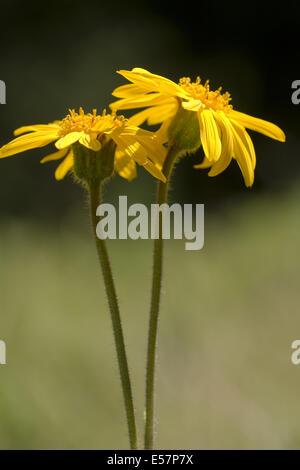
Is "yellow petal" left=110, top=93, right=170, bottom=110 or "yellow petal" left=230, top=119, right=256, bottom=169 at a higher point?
"yellow petal" left=110, top=93, right=170, bottom=110

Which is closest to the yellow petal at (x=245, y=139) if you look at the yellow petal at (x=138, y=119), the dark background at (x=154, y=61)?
the yellow petal at (x=138, y=119)

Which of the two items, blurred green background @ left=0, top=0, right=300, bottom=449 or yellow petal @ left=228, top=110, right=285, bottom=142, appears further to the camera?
blurred green background @ left=0, top=0, right=300, bottom=449

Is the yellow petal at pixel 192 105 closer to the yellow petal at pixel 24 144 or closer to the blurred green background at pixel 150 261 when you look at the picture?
the yellow petal at pixel 24 144

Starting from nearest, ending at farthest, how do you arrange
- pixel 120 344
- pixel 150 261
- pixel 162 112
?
1. pixel 120 344
2. pixel 162 112
3. pixel 150 261

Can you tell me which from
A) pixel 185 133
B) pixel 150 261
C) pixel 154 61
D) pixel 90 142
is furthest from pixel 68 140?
pixel 154 61

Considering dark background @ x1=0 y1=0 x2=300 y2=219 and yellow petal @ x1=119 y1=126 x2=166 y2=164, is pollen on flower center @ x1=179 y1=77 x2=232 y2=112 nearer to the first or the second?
yellow petal @ x1=119 y1=126 x2=166 y2=164

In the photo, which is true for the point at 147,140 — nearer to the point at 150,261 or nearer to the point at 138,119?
the point at 138,119

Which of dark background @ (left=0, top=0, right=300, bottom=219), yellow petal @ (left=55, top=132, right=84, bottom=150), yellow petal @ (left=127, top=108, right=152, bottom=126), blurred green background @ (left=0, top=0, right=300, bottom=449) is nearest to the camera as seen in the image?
yellow petal @ (left=55, top=132, right=84, bottom=150)

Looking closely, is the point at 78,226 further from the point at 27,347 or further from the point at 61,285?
the point at 27,347

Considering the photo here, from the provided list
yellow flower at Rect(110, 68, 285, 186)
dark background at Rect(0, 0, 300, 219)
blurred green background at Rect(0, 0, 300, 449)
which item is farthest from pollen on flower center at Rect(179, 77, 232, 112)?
dark background at Rect(0, 0, 300, 219)
